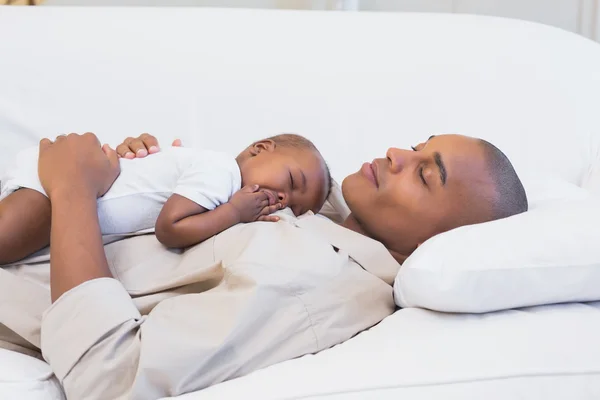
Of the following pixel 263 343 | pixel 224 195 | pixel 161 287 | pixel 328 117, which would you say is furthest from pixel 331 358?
pixel 328 117

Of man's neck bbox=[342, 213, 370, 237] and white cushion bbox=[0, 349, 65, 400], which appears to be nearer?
white cushion bbox=[0, 349, 65, 400]

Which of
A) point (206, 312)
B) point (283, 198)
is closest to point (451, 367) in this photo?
point (206, 312)

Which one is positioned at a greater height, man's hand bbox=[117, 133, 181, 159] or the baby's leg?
man's hand bbox=[117, 133, 181, 159]

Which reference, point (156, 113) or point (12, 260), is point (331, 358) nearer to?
point (12, 260)

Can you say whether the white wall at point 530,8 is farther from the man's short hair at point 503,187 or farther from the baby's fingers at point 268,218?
the baby's fingers at point 268,218

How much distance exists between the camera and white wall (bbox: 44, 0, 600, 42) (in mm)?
2488

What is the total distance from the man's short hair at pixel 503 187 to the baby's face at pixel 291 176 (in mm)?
329

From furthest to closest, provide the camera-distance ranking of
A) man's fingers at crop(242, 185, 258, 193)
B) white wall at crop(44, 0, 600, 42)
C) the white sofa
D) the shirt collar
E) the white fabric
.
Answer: white wall at crop(44, 0, 600, 42), the white sofa, man's fingers at crop(242, 185, 258, 193), the shirt collar, the white fabric

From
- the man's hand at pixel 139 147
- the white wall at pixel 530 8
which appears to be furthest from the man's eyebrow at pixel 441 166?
the white wall at pixel 530 8

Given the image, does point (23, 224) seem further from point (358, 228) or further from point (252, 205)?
point (358, 228)

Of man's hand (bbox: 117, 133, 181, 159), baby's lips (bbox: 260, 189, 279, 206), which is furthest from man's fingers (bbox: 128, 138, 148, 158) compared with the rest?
baby's lips (bbox: 260, 189, 279, 206)

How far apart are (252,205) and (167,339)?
381mm

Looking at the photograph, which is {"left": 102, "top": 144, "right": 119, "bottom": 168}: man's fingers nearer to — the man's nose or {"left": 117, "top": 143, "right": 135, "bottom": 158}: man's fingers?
{"left": 117, "top": 143, "right": 135, "bottom": 158}: man's fingers

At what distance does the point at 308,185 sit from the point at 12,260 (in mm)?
554
